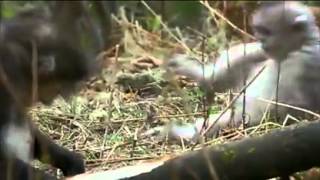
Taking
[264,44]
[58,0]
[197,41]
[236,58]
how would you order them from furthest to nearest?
→ [236,58], [264,44], [197,41], [58,0]

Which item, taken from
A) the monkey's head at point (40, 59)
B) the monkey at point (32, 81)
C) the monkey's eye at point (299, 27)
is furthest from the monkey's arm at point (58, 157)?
the monkey's eye at point (299, 27)

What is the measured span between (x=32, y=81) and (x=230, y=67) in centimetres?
154

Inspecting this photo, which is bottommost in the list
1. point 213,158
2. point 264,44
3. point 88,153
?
point 88,153

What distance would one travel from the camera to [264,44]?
3199 millimetres

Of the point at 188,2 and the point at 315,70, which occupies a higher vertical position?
the point at 188,2

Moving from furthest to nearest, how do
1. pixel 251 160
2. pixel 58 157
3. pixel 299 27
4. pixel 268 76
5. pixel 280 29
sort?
pixel 268 76 < pixel 299 27 < pixel 58 157 < pixel 280 29 < pixel 251 160

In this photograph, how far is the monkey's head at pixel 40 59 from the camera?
83.0 inches

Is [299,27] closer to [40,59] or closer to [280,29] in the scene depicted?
[280,29]

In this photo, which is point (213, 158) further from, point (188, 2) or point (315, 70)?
point (315, 70)

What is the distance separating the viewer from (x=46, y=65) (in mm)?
2650

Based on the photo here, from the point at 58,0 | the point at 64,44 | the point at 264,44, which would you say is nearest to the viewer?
the point at 58,0

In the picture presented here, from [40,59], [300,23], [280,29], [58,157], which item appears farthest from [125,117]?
[40,59]

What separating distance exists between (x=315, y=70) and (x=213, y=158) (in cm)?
195

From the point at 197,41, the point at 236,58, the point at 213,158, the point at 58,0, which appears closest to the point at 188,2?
the point at 58,0
